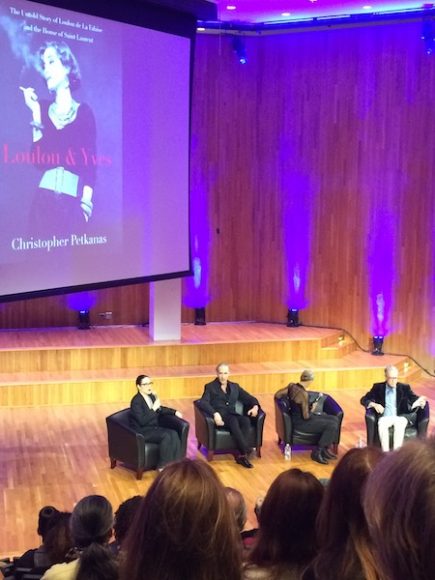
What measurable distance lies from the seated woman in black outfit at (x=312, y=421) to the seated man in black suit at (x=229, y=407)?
38 centimetres

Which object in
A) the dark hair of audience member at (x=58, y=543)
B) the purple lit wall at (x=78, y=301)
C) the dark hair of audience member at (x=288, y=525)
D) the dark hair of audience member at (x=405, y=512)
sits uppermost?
the dark hair of audience member at (x=405, y=512)

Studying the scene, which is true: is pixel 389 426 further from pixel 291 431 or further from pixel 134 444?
pixel 134 444

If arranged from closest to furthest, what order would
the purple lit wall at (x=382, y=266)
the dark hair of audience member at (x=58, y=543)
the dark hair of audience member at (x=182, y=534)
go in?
the dark hair of audience member at (x=182, y=534) → the dark hair of audience member at (x=58, y=543) → the purple lit wall at (x=382, y=266)

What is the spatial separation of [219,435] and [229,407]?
0.33 m

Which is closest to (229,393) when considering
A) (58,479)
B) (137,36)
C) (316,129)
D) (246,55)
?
(58,479)

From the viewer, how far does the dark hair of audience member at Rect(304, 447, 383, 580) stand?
1.92m

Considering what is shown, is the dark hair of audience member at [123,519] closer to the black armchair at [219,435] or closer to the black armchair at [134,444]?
the black armchair at [134,444]

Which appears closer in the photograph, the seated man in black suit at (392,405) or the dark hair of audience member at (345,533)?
the dark hair of audience member at (345,533)

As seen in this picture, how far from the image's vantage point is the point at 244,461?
7.73 meters

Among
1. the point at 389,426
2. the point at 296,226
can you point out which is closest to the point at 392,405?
the point at 389,426

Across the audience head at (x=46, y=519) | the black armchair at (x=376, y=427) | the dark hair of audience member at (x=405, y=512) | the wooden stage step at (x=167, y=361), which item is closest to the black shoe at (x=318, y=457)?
the black armchair at (x=376, y=427)

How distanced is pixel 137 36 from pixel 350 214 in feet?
14.1

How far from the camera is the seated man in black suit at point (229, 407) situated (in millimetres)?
7742

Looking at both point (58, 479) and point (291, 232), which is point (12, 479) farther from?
point (291, 232)
